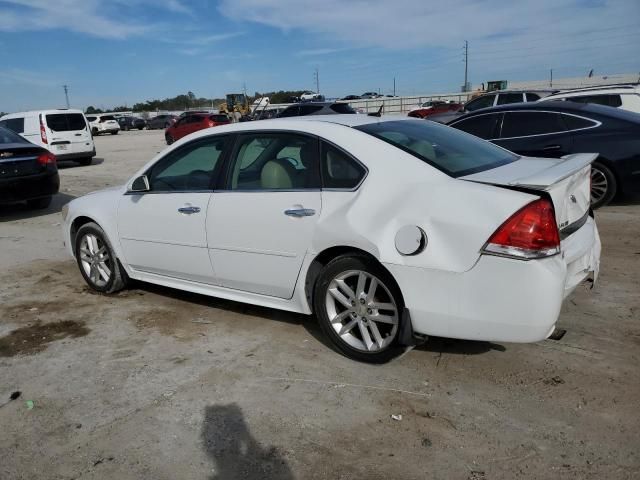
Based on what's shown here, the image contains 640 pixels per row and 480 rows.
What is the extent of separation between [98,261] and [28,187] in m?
4.83

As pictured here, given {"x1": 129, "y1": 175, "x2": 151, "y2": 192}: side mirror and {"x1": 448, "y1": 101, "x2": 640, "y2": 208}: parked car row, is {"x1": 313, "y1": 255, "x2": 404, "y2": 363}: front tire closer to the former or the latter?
{"x1": 129, "y1": 175, "x2": 151, "y2": 192}: side mirror

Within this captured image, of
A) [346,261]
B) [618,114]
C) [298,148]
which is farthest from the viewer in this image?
[618,114]

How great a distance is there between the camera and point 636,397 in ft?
9.96

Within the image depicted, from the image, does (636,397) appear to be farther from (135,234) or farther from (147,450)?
(135,234)

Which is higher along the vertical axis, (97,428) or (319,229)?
(319,229)

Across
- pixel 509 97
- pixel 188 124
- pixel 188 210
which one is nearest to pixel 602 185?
pixel 188 210

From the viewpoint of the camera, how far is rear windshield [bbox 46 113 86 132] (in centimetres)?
1691

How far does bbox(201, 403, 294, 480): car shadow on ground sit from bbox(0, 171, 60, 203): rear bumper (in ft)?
23.9

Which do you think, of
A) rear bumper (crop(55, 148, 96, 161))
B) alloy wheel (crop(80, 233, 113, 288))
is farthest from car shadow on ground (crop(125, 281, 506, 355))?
rear bumper (crop(55, 148, 96, 161))

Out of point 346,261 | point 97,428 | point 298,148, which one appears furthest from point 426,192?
point 97,428

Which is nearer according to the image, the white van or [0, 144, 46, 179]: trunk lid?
[0, 144, 46, 179]: trunk lid

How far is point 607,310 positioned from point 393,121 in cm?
216

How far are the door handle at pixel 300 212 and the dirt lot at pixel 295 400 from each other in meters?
0.96

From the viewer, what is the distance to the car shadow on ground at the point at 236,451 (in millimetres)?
2590
